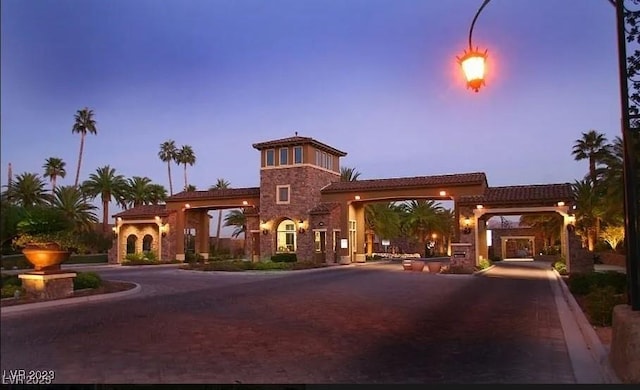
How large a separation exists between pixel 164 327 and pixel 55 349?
2.40 meters

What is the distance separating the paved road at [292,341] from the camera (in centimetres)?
597

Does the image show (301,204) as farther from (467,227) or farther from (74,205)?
(74,205)

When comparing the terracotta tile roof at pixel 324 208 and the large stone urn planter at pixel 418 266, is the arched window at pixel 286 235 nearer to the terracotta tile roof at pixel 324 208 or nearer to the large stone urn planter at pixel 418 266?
the terracotta tile roof at pixel 324 208

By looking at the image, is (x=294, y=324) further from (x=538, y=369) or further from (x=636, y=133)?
(x=636, y=133)

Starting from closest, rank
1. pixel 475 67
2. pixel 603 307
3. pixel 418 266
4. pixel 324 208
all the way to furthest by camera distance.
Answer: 1. pixel 475 67
2. pixel 603 307
3. pixel 418 266
4. pixel 324 208

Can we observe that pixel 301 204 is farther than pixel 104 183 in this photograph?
Yes

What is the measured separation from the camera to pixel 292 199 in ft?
113

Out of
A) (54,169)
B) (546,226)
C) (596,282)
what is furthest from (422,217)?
(54,169)

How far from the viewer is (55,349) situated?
267 inches

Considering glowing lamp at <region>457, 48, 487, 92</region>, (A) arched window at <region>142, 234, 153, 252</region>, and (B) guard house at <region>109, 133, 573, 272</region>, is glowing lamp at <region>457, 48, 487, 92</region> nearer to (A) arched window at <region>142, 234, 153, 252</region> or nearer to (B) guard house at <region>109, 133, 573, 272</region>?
(B) guard house at <region>109, 133, 573, 272</region>

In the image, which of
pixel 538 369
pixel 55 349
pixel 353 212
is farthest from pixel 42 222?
pixel 353 212

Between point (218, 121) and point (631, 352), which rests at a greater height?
point (218, 121)

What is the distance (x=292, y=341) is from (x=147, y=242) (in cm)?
3281

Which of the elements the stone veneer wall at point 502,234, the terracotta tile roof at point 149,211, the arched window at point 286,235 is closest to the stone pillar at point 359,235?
the arched window at point 286,235
